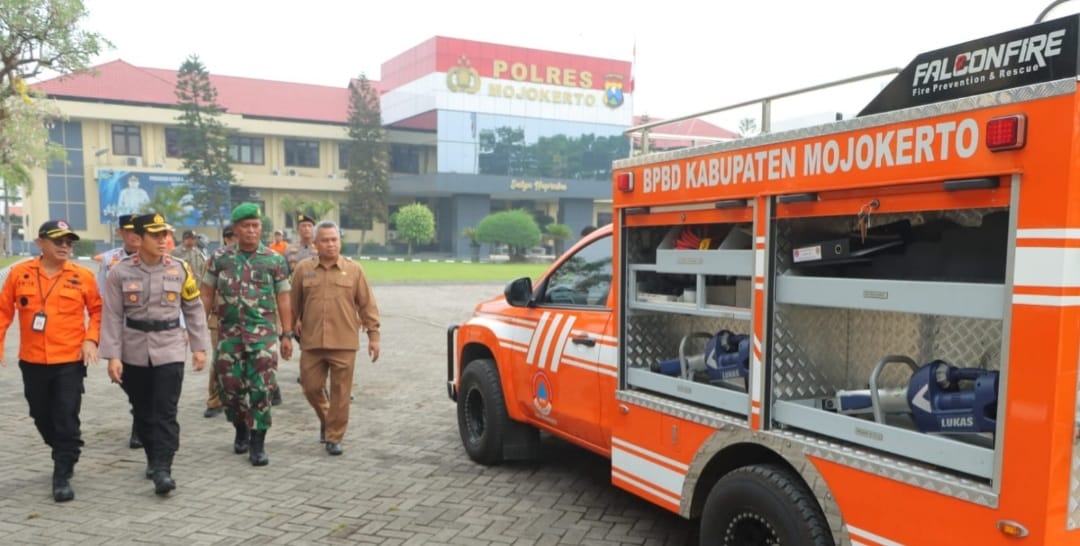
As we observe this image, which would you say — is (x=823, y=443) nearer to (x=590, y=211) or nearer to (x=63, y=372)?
(x=63, y=372)

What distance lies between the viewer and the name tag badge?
4645 mm

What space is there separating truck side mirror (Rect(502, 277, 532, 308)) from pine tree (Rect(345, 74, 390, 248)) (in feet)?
→ 166

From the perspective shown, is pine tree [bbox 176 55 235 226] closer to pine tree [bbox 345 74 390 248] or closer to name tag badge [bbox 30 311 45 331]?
pine tree [bbox 345 74 390 248]

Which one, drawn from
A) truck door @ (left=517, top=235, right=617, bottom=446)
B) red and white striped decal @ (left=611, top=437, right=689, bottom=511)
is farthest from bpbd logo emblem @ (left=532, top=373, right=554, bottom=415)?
red and white striped decal @ (left=611, top=437, right=689, bottom=511)

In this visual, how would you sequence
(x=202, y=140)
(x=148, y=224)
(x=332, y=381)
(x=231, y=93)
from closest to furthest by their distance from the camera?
1. (x=148, y=224)
2. (x=332, y=381)
3. (x=202, y=140)
4. (x=231, y=93)

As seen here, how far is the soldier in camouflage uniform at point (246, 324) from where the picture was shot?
5410 mm

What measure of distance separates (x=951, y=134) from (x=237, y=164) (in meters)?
56.2

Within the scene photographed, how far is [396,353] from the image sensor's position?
10.9 meters

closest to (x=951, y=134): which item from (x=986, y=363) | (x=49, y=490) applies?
(x=986, y=363)

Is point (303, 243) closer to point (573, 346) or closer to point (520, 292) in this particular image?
point (520, 292)

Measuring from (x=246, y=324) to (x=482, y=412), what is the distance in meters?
1.85

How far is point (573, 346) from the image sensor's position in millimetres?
4504

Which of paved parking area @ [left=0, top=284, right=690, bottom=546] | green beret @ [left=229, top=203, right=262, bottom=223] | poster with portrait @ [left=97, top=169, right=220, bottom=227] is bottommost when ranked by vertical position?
paved parking area @ [left=0, top=284, right=690, bottom=546]

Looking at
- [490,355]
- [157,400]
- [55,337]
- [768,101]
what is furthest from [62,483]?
[768,101]
